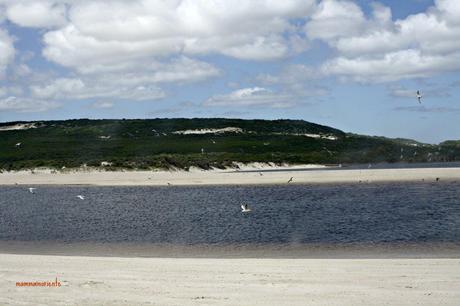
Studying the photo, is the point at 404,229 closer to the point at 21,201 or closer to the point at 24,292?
the point at 24,292

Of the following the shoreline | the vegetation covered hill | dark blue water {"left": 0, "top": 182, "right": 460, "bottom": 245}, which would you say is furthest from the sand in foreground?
the vegetation covered hill

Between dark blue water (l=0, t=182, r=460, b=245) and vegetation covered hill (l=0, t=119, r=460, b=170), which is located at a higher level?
vegetation covered hill (l=0, t=119, r=460, b=170)

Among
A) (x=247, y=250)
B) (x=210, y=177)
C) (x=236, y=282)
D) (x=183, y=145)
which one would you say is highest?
(x=183, y=145)

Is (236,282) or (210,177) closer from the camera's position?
(236,282)

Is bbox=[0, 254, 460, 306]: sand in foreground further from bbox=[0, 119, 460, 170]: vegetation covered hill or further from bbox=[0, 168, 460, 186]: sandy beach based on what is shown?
bbox=[0, 119, 460, 170]: vegetation covered hill

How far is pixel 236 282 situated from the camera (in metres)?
12.7

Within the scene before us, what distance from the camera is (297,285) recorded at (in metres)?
12.3

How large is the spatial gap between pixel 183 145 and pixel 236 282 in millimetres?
93399

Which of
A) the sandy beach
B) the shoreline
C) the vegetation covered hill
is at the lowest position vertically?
the shoreline

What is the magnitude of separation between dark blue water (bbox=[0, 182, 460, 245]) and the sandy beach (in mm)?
7286

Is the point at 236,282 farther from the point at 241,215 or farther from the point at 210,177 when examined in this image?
the point at 210,177

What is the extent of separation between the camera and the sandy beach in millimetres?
55938

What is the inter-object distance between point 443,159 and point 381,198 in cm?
6517

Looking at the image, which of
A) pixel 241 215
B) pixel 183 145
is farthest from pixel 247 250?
pixel 183 145
